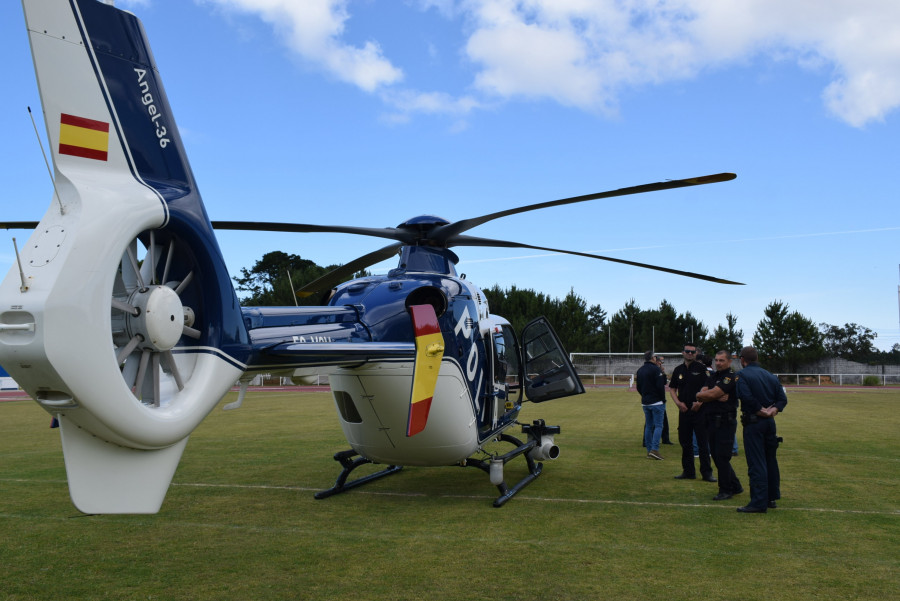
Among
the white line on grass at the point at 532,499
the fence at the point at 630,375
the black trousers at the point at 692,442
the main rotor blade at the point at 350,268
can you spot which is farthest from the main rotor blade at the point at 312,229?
the fence at the point at 630,375

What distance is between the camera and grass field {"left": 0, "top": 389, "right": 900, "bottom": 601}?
5035mm

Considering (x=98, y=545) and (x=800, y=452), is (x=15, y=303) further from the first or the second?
(x=800, y=452)

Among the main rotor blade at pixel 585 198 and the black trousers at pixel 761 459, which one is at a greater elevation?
the main rotor blade at pixel 585 198

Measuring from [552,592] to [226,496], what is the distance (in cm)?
488

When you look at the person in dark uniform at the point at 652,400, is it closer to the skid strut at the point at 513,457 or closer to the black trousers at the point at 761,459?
the skid strut at the point at 513,457

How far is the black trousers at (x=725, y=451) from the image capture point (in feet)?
25.9

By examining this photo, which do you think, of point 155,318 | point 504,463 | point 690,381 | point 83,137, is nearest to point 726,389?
point 690,381

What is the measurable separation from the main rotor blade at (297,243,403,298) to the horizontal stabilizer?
4.66 meters

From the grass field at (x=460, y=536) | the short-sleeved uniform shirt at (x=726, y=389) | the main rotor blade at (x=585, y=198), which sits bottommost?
the grass field at (x=460, y=536)

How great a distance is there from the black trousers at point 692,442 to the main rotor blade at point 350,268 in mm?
4625

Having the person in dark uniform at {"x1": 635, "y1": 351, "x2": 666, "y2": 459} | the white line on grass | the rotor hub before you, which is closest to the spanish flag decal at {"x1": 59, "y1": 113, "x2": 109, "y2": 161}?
the rotor hub

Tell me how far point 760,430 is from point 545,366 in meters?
2.90

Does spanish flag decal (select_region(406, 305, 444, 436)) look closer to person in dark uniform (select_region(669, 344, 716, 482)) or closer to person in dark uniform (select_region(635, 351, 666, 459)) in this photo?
person in dark uniform (select_region(669, 344, 716, 482))

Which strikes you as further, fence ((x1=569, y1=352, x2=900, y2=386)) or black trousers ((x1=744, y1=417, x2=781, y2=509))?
fence ((x1=569, y1=352, x2=900, y2=386))
